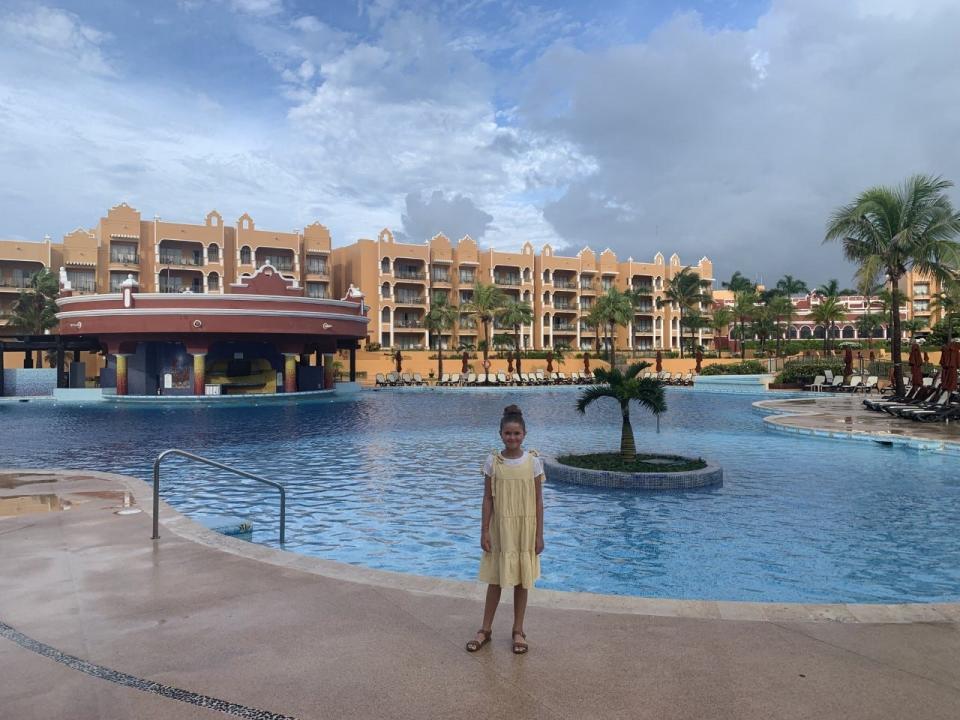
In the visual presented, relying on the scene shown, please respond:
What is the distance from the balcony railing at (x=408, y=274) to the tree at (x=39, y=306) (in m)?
28.5

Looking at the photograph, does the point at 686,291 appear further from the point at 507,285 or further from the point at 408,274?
the point at 408,274

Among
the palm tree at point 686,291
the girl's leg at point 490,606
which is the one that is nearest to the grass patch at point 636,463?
the girl's leg at point 490,606

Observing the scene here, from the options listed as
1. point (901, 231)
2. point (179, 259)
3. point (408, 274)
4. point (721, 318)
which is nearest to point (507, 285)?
point (408, 274)

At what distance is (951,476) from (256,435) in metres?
17.2

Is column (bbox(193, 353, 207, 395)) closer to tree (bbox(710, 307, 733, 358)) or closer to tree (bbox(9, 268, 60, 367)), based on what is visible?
tree (bbox(9, 268, 60, 367))

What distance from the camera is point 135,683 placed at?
4078 mm

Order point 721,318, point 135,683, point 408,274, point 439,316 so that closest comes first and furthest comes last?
point 135,683 → point 439,316 → point 408,274 → point 721,318

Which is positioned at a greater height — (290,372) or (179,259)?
(179,259)

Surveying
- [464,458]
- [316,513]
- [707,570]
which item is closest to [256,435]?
[464,458]

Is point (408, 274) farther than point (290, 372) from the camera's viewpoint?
Yes

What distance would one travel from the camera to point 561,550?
27.4 ft

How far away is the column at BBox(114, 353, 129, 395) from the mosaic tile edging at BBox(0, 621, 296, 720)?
117ft

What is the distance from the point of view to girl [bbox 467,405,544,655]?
179 inches

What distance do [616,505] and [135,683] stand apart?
788cm
